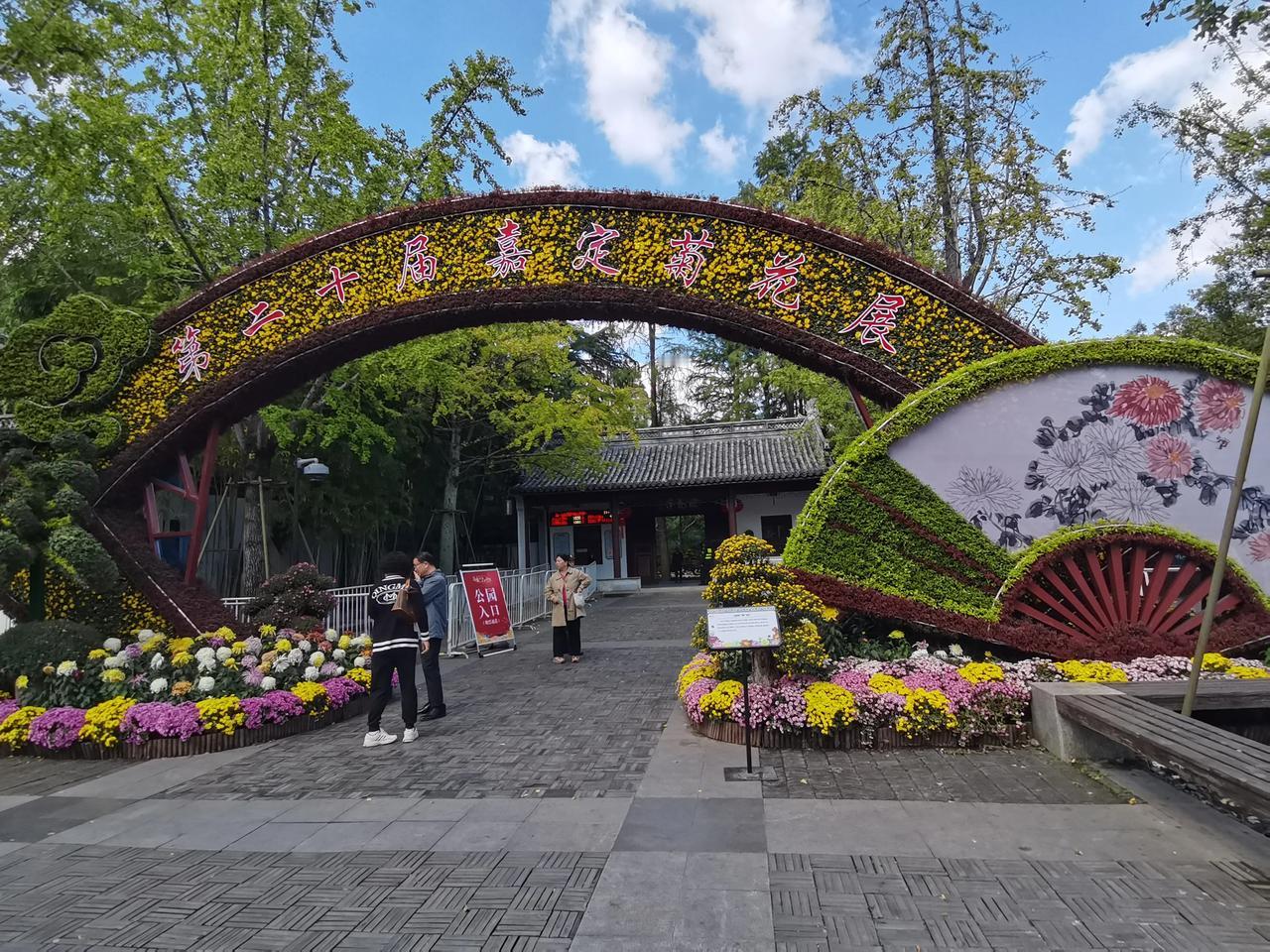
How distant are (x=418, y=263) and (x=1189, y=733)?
25.4 ft

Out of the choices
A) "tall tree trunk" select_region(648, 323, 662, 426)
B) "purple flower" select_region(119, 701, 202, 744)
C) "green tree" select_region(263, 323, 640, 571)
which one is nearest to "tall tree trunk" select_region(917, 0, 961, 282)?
"green tree" select_region(263, 323, 640, 571)

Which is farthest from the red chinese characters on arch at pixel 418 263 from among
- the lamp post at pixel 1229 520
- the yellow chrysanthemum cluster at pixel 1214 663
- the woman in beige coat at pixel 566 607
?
the yellow chrysanthemum cluster at pixel 1214 663

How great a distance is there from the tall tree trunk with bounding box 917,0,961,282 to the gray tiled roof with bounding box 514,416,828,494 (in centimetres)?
772

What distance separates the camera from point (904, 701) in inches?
203

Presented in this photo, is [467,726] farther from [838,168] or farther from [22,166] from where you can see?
[838,168]

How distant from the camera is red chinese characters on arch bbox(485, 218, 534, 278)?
7684mm

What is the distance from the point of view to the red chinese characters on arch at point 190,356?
825 centimetres

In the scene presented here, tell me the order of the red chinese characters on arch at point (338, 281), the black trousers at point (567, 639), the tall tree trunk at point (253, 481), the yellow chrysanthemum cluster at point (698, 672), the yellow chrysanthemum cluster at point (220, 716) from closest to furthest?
the yellow chrysanthemum cluster at point (220, 716)
the yellow chrysanthemum cluster at point (698, 672)
the red chinese characters on arch at point (338, 281)
the black trousers at point (567, 639)
the tall tree trunk at point (253, 481)

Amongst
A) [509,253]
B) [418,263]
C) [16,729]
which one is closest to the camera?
[16,729]

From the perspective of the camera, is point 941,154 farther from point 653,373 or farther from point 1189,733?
point 653,373

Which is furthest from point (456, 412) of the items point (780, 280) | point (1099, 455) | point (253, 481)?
point (1099, 455)

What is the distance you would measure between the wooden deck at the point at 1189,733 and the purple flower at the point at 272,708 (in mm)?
6218

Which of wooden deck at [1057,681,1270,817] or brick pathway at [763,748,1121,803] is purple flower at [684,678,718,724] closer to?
brick pathway at [763,748,1121,803]

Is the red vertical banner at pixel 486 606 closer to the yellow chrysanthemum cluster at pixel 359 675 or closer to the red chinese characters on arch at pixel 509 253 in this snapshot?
the yellow chrysanthemum cluster at pixel 359 675
